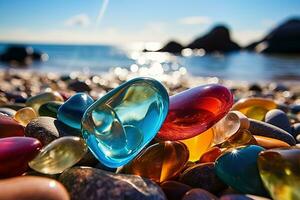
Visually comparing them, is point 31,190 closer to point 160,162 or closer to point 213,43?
point 160,162

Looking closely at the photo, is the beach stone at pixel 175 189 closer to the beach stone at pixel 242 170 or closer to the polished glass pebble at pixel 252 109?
the beach stone at pixel 242 170

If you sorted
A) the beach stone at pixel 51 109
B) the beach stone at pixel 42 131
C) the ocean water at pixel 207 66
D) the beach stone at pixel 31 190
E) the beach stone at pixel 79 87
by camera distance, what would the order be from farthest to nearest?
the ocean water at pixel 207 66
the beach stone at pixel 79 87
the beach stone at pixel 51 109
the beach stone at pixel 42 131
the beach stone at pixel 31 190

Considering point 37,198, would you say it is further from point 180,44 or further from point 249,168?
point 180,44

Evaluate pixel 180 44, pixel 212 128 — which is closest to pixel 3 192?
pixel 212 128

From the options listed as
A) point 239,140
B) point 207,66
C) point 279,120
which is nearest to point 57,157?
point 239,140

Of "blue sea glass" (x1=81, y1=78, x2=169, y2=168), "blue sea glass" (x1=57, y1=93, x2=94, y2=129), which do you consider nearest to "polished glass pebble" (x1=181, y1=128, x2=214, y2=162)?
"blue sea glass" (x1=81, y1=78, x2=169, y2=168)

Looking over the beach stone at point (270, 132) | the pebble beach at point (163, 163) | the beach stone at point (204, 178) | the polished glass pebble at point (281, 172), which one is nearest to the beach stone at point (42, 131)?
the pebble beach at point (163, 163)
